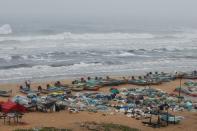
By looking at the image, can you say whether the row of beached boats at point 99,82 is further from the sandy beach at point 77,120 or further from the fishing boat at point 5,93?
the sandy beach at point 77,120

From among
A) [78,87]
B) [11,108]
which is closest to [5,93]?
[78,87]

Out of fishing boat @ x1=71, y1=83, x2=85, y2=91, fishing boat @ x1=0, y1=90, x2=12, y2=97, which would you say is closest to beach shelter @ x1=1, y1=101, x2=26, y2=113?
fishing boat @ x1=0, y1=90, x2=12, y2=97

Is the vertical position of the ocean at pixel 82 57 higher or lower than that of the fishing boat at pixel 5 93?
higher

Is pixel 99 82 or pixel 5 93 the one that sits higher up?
pixel 99 82

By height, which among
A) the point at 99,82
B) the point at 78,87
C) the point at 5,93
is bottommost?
the point at 5,93

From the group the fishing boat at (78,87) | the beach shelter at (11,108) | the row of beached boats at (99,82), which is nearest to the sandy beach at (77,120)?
the beach shelter at (11,108)

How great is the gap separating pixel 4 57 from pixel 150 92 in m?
23.6

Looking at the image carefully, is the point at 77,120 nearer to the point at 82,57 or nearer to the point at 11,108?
the point at 11,108

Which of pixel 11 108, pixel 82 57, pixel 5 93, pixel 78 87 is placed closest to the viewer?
pixel 11 108

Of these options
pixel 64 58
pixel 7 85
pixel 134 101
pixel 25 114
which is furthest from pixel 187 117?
pixel 64 58

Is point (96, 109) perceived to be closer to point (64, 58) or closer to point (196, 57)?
point (64, 58)

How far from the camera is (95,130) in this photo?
907 inches

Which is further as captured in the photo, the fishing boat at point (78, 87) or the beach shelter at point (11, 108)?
the fishing boat at point (78, 87)

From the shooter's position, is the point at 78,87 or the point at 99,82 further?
the point at 99,82
